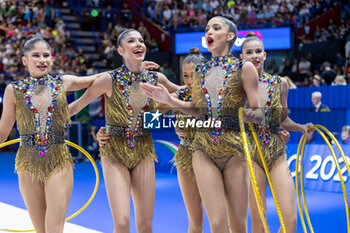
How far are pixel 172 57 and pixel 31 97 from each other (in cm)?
1145

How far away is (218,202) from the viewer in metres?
3.30

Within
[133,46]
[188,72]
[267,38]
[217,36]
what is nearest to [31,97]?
[133,46]

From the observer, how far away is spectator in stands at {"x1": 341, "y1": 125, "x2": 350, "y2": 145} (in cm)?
799

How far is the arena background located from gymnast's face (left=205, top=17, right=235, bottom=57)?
2823 millimetres

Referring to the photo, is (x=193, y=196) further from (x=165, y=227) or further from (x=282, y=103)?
(x=165, y=227)

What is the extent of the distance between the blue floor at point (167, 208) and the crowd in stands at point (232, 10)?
8214mm

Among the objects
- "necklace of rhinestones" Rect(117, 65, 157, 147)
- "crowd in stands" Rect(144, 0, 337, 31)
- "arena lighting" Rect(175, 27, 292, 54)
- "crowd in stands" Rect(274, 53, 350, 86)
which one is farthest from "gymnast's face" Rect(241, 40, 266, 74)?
"crowd in stands" Rect(144, 0, 337, 31)

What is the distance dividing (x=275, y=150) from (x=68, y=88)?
1719 millimetres

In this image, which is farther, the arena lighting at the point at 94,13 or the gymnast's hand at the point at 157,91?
the arena lighting at the point at 94,13

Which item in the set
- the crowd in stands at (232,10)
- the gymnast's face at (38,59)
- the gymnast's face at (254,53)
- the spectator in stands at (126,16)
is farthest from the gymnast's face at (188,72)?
the spectator in stands at (126,16)

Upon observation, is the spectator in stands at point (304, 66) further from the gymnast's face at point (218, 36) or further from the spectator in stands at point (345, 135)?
the gymnast's face at point (218, 36)

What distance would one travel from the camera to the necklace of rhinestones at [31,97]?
3.76m

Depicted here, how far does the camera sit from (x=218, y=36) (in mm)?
3480

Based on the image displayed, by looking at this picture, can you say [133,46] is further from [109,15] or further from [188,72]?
[109,15]
